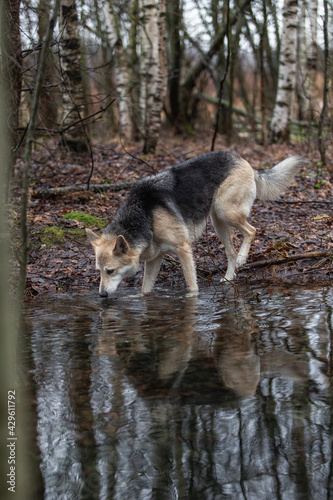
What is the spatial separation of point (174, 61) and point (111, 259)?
654 inches

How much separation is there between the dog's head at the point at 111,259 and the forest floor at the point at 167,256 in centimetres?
106

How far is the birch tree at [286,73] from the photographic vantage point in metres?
15.6

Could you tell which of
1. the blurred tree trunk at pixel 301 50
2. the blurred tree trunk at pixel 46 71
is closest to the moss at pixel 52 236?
the blurred tree trunk at pixel 46 71

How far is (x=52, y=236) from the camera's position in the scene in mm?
8391

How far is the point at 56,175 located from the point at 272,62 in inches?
650

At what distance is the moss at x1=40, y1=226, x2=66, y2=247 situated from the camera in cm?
830

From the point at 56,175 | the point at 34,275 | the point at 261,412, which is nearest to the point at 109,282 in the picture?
the point at 34,275

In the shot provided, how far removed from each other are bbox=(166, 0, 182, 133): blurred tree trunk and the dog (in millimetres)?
14198

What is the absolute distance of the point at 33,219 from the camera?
28.8ft

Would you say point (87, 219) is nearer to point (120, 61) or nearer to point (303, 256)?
point (303, 256)

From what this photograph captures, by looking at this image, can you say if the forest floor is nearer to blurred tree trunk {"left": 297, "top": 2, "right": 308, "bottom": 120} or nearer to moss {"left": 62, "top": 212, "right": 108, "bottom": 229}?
moss {"left": 62, "top": 212, "right": 108, "bottom": 229}

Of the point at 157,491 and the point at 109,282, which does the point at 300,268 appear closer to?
the point at 109,282

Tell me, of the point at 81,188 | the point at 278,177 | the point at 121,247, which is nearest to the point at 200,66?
the point at 81,188

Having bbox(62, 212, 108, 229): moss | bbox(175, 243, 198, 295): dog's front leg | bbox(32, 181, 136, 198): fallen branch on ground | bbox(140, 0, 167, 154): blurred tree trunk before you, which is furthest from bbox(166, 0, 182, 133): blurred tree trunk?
bbox(175, 243, 198, 295): dog's front leg
